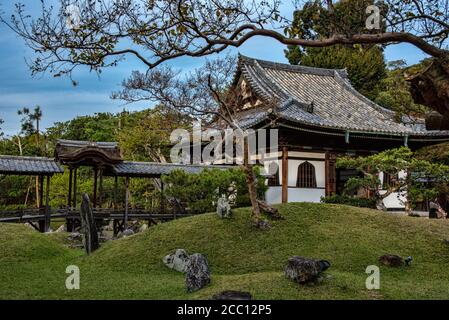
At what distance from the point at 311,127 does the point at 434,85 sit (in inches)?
516

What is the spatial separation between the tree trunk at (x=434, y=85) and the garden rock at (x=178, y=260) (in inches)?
237

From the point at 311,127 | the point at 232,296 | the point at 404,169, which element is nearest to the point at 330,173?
the point at 311,127

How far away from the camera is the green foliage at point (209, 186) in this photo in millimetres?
17250

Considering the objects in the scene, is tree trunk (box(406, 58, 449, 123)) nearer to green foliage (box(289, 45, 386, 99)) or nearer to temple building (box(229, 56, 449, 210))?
temple building (box(229, 56, 449, 210))

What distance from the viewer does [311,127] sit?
20.4 meters

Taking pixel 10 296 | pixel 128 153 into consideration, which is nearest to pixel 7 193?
pixel 128 153

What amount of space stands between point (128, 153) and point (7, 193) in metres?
10.3

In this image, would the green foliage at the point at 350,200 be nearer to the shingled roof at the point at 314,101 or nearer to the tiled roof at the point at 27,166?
the shingled roof at the point at 314,101

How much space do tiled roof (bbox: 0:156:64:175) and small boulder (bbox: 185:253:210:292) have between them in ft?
45.4

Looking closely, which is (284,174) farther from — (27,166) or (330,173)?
(27,166)

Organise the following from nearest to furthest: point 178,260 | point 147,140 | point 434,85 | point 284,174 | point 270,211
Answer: point 434,85, point 178,260, point 270,211, point 284,174, point 147,140

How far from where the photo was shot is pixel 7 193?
36.7 meters

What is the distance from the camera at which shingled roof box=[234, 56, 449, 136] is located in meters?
21.2
